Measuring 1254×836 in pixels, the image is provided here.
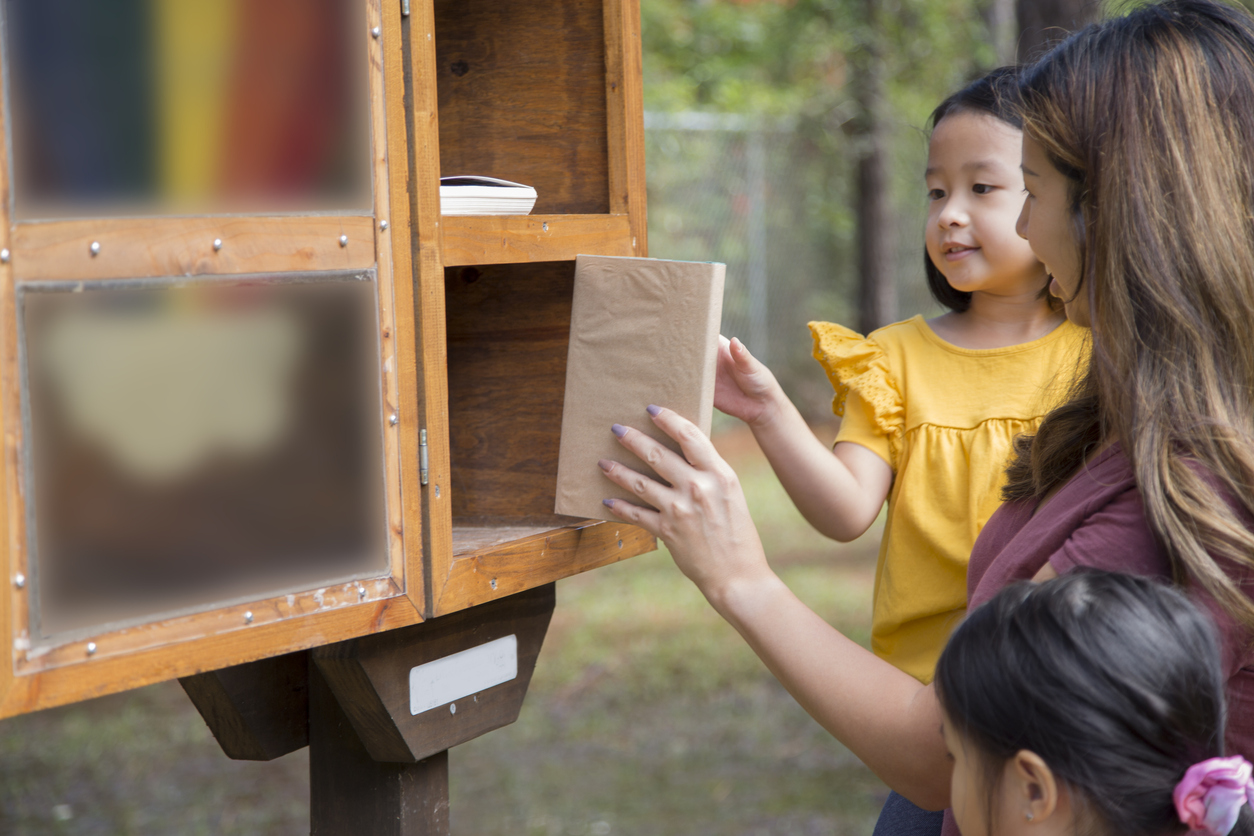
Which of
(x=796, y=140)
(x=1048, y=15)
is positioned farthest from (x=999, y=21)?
(x=1048, y=15)

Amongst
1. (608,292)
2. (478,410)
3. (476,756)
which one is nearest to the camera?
(608,292)

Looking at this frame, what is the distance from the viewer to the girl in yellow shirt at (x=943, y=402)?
1715mm

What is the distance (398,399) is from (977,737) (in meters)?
0.65

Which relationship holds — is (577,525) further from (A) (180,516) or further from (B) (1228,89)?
(B) (1228,89)

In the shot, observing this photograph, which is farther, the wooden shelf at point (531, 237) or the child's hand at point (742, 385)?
the child's hand at point (742, 385)

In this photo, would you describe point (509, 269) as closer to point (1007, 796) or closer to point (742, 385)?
point (742, 385)

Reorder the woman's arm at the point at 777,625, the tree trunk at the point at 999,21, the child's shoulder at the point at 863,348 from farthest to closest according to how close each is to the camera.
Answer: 1. the tree trunk at the point at 999,21
2. the child's shoulder at the point at 863,348
3. the woman's arm at the point at 777,625

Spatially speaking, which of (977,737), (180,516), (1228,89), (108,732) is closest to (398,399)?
(180,516)

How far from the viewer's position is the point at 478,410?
1802 mm

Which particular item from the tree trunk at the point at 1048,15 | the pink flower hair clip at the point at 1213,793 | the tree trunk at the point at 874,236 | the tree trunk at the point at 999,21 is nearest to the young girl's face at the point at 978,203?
the pink flower hair clip at the point at 1213,793

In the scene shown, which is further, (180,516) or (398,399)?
(398,399)

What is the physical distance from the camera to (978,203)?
68.6 inches

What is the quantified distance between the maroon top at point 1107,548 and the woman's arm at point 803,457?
476 mm

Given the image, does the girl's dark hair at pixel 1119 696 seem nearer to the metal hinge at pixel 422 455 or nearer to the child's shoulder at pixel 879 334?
the metal hinge at pixel 422 455
